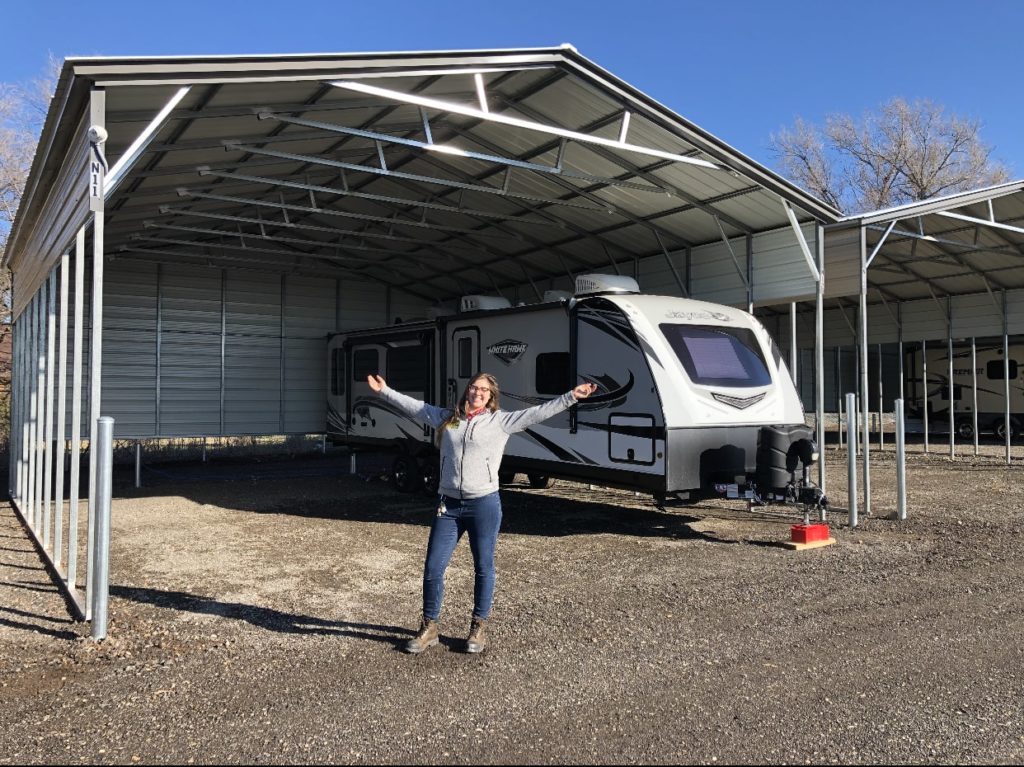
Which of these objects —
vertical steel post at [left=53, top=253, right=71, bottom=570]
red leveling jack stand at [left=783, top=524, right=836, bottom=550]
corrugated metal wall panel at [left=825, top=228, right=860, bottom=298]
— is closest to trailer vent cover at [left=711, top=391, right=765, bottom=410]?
red leveling jack stand at [left=783, top=524, right=836, bottom=550]

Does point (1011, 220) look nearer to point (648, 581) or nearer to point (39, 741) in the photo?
point (648, 581)

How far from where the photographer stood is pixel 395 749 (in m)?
3.56

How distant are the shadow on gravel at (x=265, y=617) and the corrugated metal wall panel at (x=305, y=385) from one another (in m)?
11.6

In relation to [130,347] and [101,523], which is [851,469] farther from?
[130,347]

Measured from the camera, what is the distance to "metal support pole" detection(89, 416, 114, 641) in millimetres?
4996

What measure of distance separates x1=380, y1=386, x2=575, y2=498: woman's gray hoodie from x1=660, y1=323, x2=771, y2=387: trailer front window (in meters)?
3.89

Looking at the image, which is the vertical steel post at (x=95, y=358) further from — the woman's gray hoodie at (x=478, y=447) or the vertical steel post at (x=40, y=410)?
the vertical steel post at (x=40, y=410)

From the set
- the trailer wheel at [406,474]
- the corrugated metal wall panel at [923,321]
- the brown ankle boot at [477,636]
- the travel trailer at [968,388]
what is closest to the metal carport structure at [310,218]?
the brown ankle boot at [477,636]

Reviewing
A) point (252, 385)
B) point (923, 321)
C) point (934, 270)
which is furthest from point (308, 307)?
point (923, 321)

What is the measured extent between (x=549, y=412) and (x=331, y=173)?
8.55 m

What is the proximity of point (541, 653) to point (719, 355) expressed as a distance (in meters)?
4.82

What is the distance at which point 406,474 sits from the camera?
12414 mm

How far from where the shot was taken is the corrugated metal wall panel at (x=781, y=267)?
1103 cm

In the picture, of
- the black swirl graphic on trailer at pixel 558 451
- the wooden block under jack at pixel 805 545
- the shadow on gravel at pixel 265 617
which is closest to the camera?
the shadow on gravel at pixel 265 617
